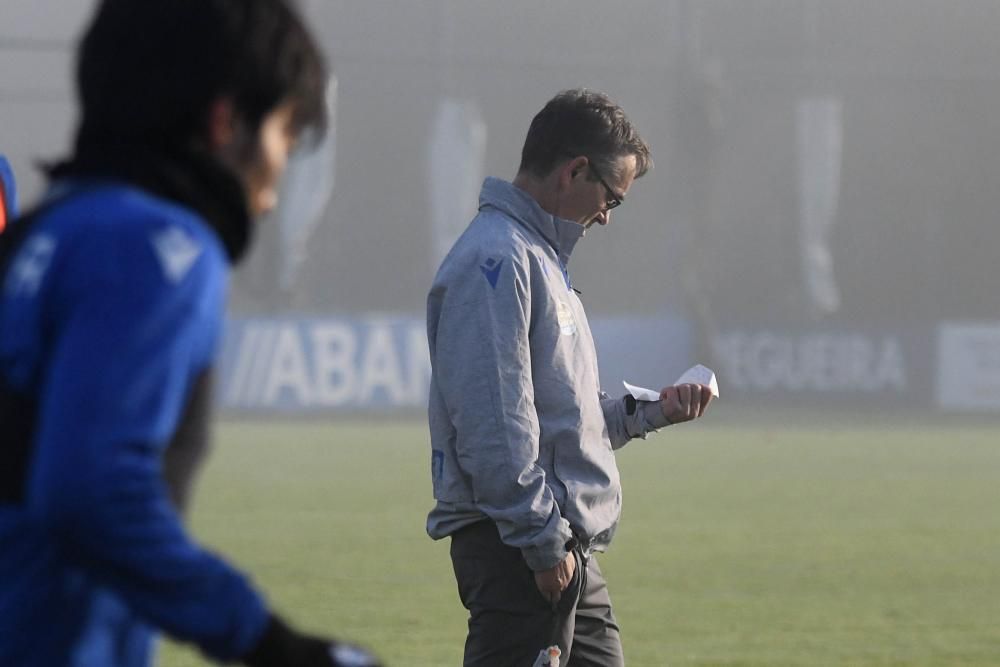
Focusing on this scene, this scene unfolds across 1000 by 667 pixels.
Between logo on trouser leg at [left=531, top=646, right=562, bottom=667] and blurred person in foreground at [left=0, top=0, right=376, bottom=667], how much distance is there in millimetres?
2379

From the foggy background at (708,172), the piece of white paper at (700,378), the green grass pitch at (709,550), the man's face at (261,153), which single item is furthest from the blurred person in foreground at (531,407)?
the foggy background at (708,172)

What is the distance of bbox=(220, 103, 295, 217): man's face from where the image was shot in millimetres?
2131

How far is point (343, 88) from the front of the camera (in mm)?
41375

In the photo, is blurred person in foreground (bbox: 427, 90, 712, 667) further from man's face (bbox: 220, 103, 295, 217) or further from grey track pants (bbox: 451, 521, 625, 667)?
man's face (bbox: 220, 103, 295, 217)

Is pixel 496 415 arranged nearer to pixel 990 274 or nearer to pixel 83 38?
pixel 83 38

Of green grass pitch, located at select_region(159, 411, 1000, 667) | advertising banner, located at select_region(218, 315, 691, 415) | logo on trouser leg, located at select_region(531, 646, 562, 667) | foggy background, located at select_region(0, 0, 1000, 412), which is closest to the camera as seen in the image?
logo on trouser leg, located at select_region(531, 646, 562, 667)

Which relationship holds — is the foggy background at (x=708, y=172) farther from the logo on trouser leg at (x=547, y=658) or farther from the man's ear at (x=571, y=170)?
the logo on trouser leg at (x=547, y=658)

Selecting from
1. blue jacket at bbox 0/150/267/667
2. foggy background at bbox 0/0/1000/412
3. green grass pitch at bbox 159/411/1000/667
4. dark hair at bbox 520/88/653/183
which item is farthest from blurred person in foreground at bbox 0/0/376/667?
foggy background at bbox 0/0/1000/412

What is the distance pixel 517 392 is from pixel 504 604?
57cm

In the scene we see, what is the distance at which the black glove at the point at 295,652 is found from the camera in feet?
6.50

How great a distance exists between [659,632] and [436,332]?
447cm

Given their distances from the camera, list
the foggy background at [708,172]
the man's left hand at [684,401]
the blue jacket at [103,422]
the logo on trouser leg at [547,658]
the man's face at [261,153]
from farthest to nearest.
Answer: the foggy background at [708,172], the man's left hand at [684,401], the logo on trouser leg at [547,658], the man's face at [261,153], the blue jacket at [103,422]

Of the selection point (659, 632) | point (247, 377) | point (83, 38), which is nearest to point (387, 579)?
point (659, 632)

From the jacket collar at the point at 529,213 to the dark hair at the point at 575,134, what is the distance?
0.31ft
